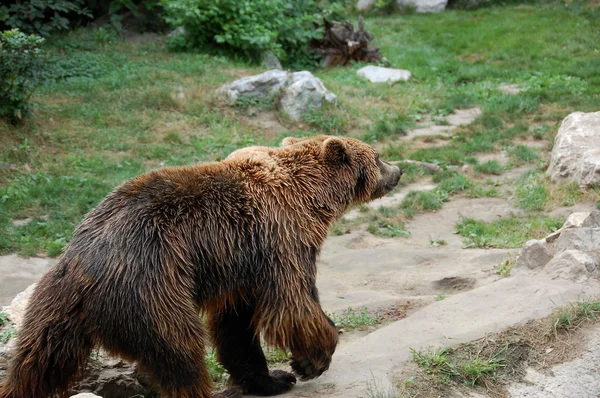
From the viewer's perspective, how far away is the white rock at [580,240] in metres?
5.91

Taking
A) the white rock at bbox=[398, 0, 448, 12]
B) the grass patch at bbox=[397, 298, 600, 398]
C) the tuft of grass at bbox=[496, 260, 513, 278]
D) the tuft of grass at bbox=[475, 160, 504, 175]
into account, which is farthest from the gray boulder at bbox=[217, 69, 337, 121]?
the white rock at bbox=[398, 0, 448, 12]

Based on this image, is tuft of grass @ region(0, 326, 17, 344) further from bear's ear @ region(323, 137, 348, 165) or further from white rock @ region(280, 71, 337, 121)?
white rock @ region(280, 71, 337, 121)

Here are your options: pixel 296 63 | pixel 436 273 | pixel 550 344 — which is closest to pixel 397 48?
pixel 296 63

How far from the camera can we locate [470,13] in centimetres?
1948

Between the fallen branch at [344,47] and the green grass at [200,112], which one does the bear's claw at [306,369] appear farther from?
the fallen branch at [344,47]

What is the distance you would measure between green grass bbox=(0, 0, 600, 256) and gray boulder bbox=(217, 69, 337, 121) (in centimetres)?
19

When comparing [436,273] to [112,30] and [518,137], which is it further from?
[112,30]

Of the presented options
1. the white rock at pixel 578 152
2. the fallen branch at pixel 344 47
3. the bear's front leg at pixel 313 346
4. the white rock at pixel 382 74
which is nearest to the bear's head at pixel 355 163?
the bear's front leg at pixel 313 346

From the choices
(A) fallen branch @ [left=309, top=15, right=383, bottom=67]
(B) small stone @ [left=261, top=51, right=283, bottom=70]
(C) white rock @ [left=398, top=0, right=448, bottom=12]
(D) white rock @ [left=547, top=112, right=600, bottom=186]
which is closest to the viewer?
(D) white rock @ [left=547, top=112, right=600, bottom=186]

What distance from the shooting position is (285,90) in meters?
12.0

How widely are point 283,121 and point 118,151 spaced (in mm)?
2646

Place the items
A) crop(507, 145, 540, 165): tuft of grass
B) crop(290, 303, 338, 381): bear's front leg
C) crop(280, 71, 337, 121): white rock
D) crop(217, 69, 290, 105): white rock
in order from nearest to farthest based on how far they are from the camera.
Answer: crop(290, 303, 338, 381): bear's front leg
crop(507, 145, 540, 165): tuft of grass
crop(280, 71, 337, 121): white rock
crop(217, 69, 290, 105): white rock

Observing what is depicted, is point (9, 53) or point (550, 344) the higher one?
point (9, 53)

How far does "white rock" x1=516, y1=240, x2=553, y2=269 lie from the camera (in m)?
6.12
